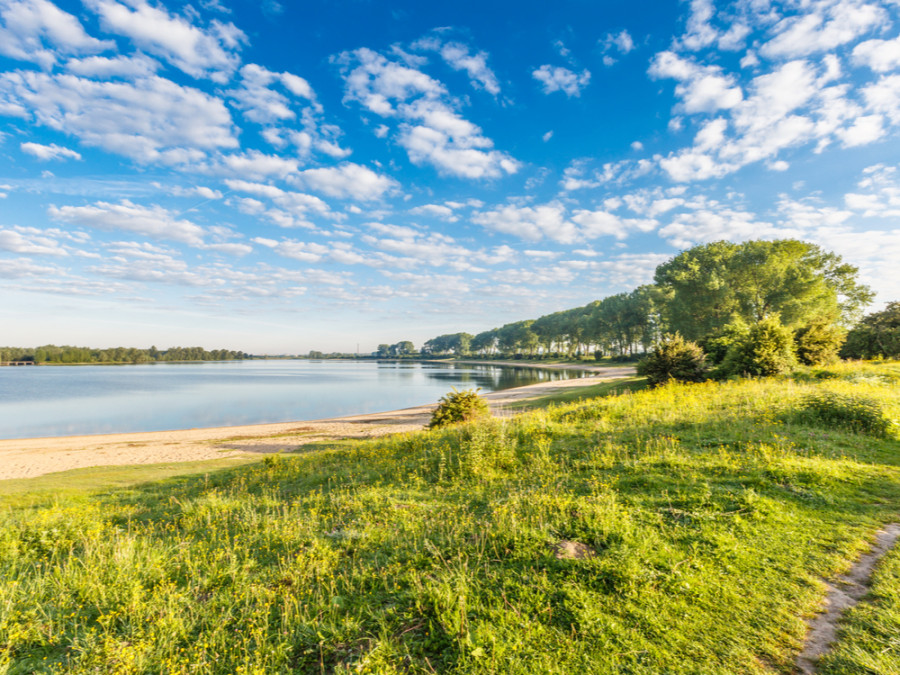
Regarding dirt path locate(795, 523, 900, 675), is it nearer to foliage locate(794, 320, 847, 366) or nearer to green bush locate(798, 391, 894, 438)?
green bush locate(798, 391, 894, 438)

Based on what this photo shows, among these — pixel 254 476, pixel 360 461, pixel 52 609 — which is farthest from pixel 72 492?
pixel 52 609

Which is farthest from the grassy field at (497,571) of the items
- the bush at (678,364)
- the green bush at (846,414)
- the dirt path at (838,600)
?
the bush at (678,364)

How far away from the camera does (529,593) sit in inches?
160

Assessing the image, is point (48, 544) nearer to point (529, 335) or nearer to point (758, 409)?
point (758, 409)

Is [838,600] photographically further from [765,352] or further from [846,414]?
[765,352]

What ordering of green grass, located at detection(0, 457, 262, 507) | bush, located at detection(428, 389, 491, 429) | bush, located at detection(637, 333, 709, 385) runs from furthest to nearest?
bush, located at detection(637, 333, 709, 385)
bush, located at detection(428, 389, 491, 429)
green grass, located at detection(0, 457, 262, 507)

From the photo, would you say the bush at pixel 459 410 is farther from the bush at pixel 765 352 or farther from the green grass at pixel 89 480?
the bush at pixel 765 352

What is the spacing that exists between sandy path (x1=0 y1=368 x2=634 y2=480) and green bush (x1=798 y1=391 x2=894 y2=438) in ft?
43.9

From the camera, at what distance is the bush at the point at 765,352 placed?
18.9m

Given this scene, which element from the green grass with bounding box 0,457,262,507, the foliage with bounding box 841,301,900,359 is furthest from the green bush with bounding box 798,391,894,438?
the foliage with bounding box 841,301,900,359

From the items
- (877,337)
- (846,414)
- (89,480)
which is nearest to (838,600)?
(846,414)

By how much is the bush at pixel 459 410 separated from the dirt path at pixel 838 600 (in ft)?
44.0

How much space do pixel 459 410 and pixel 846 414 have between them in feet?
42.8

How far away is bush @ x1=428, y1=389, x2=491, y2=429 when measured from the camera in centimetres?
1792
